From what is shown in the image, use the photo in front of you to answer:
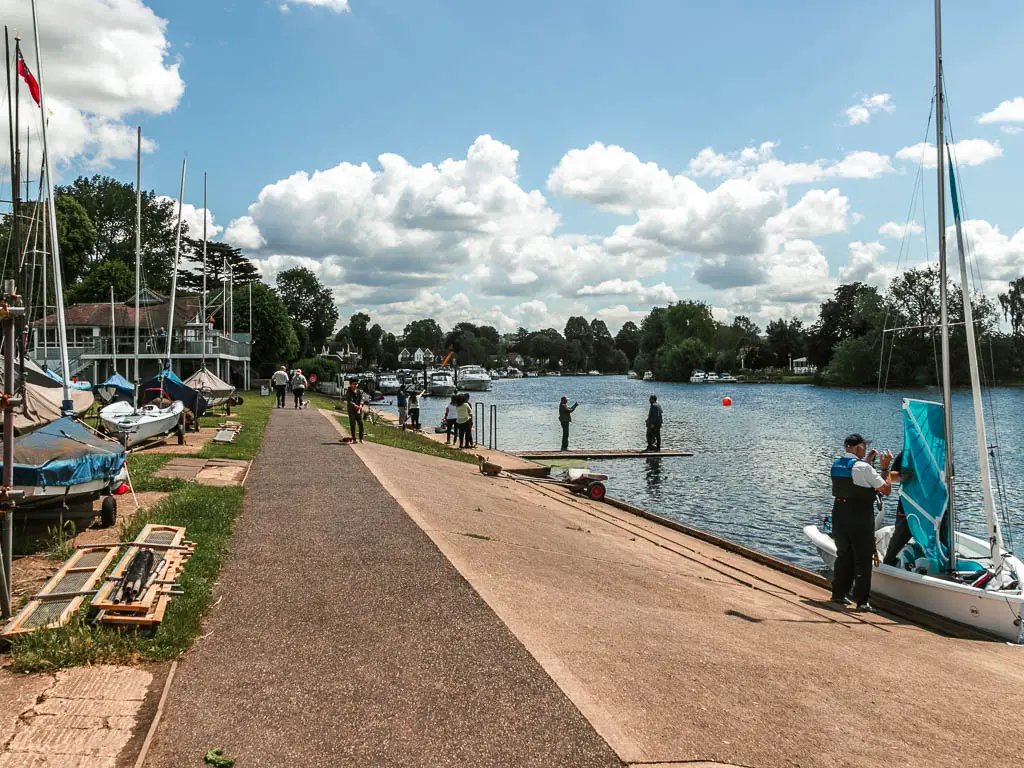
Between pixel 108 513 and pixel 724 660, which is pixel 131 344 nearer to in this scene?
pixel 108 513

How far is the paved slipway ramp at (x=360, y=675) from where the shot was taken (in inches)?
197

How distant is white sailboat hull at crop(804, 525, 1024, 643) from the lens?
11.2 metres

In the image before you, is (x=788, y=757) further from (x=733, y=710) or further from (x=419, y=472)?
(x=419, y=472)

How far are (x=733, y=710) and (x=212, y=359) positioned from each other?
2137 inches

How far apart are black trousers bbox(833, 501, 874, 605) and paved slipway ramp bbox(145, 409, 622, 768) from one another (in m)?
5.26

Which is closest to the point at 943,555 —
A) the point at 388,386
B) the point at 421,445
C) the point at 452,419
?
the point at 421,445

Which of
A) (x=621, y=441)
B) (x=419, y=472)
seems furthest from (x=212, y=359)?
(x=419, y=472)

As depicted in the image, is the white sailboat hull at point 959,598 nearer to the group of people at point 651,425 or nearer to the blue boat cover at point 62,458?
the blue boat cover at point 62,458

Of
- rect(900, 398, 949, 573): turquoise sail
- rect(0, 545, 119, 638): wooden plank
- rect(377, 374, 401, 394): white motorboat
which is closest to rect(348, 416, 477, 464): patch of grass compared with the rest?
rect(900, 398, 949, 573): turquoise sail

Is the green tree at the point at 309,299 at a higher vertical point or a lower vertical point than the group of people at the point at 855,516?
higher

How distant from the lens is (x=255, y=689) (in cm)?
585

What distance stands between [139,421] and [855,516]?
16.4 meters

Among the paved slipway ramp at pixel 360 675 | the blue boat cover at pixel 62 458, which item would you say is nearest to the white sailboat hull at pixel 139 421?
the blue boat cover at pixel 62 458

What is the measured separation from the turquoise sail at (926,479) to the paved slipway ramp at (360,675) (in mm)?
7209
